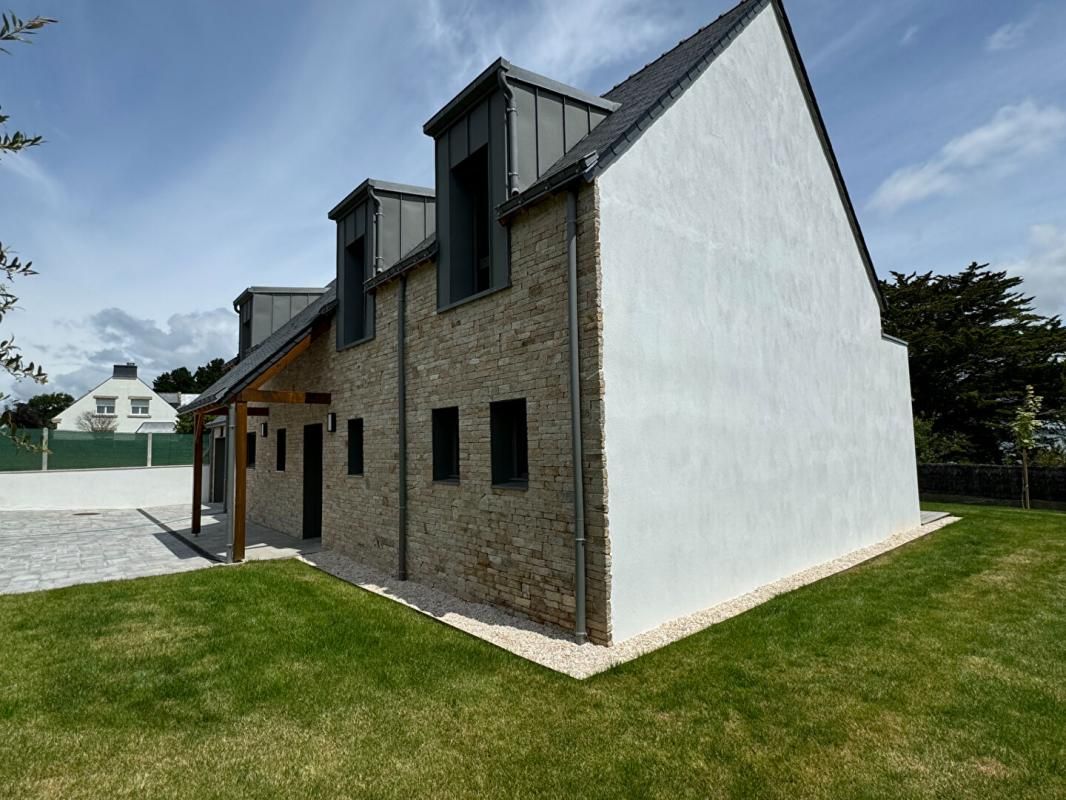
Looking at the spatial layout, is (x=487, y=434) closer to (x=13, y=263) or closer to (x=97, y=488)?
(x=13, y=263)

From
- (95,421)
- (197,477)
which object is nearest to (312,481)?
(197,477)

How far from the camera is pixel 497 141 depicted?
753 cm

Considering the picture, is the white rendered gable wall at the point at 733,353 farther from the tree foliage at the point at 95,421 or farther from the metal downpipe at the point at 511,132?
the tree foliage at the point at 95,421

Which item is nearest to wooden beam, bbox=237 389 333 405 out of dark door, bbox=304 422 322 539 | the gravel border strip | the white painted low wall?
dark door, bbox=304 422 322 539

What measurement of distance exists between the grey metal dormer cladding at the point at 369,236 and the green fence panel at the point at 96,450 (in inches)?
629

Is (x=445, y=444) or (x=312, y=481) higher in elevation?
(x=445, y=444)

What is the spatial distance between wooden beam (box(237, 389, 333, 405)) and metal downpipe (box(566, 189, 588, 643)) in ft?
22.3

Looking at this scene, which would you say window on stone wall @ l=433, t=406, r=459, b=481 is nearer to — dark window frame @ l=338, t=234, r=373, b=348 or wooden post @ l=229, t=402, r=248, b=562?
dark window frame @ l=338, t=234, r=373, b=348

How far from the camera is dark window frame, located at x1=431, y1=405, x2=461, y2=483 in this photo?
8539 mm

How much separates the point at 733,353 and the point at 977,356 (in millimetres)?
28846

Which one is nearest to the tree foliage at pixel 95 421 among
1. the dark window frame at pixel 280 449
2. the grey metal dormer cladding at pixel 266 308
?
the grey metal dormer cladding at pixel 266 308

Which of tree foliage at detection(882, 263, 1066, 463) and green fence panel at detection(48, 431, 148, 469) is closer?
green fence panel at detection(48, 431, 148, 469)

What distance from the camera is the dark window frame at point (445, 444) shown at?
28.0ft

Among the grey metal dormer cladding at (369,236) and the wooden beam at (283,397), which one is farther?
the grey metal dormer cladding at (369,236)
